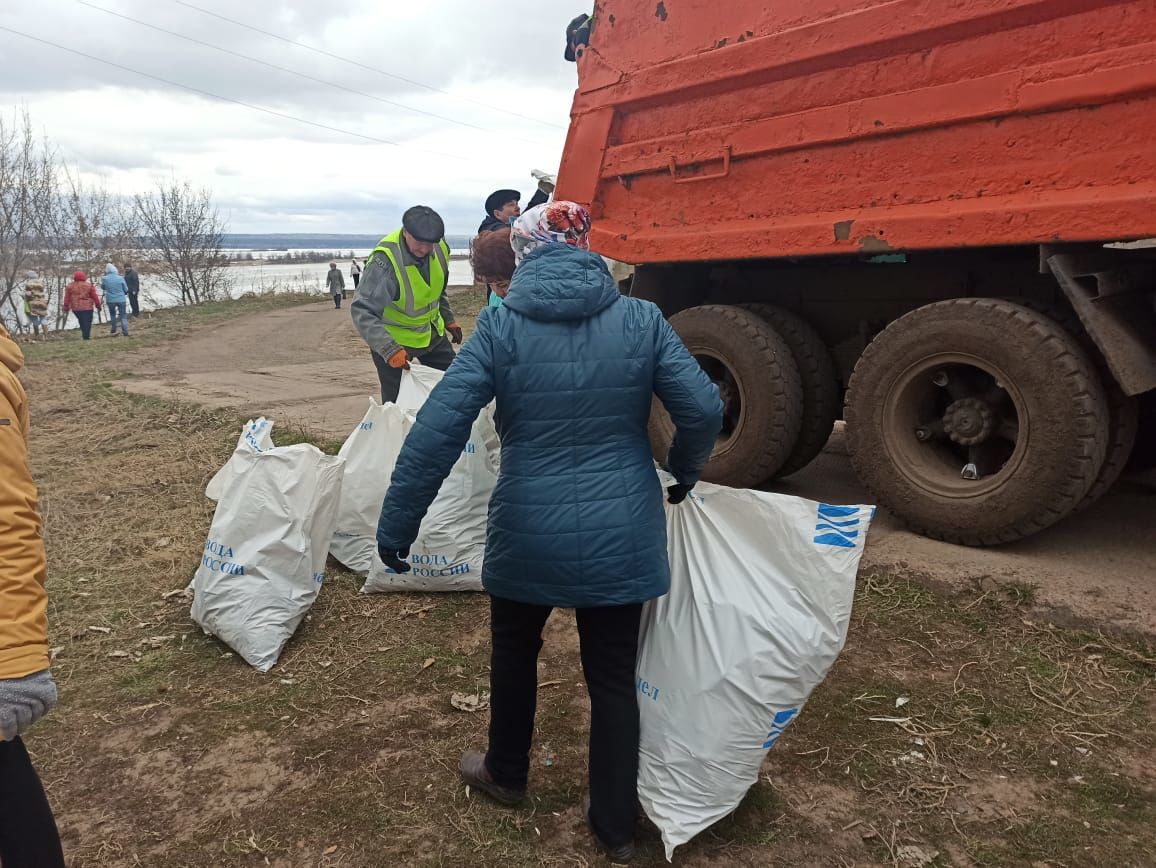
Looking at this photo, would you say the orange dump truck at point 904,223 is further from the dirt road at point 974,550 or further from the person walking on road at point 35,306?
the person walking on road at point 35,306

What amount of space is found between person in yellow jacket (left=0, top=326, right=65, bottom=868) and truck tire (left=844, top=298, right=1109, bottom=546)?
318cm

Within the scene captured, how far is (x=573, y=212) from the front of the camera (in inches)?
79.1

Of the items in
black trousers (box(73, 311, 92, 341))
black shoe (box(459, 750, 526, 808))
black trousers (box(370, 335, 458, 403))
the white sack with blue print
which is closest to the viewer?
black shoe (box(459, 750, 526, 808))

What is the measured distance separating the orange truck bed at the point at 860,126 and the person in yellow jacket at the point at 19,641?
10.1ft

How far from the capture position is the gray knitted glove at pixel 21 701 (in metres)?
1.43

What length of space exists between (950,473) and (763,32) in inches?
83.7

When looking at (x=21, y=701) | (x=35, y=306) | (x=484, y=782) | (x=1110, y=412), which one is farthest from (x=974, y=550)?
(x=35, y=306)

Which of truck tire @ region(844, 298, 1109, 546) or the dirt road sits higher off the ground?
truck tire @ region(844, 298, 1109, 546)

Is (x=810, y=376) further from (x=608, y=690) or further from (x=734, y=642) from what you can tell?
(x=608, y=690)

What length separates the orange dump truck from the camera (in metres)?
2.99

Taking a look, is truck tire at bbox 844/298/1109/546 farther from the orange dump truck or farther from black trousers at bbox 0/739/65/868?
black trousers at bbox 0/739/65/868

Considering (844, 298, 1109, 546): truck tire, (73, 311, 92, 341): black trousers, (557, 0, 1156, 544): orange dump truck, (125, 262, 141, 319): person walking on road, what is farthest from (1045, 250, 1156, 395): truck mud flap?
(125, 262, 141, 319): person walking on road

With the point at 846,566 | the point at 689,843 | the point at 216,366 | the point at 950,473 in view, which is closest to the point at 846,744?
the point at 689,843

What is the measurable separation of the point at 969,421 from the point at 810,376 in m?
0.89
